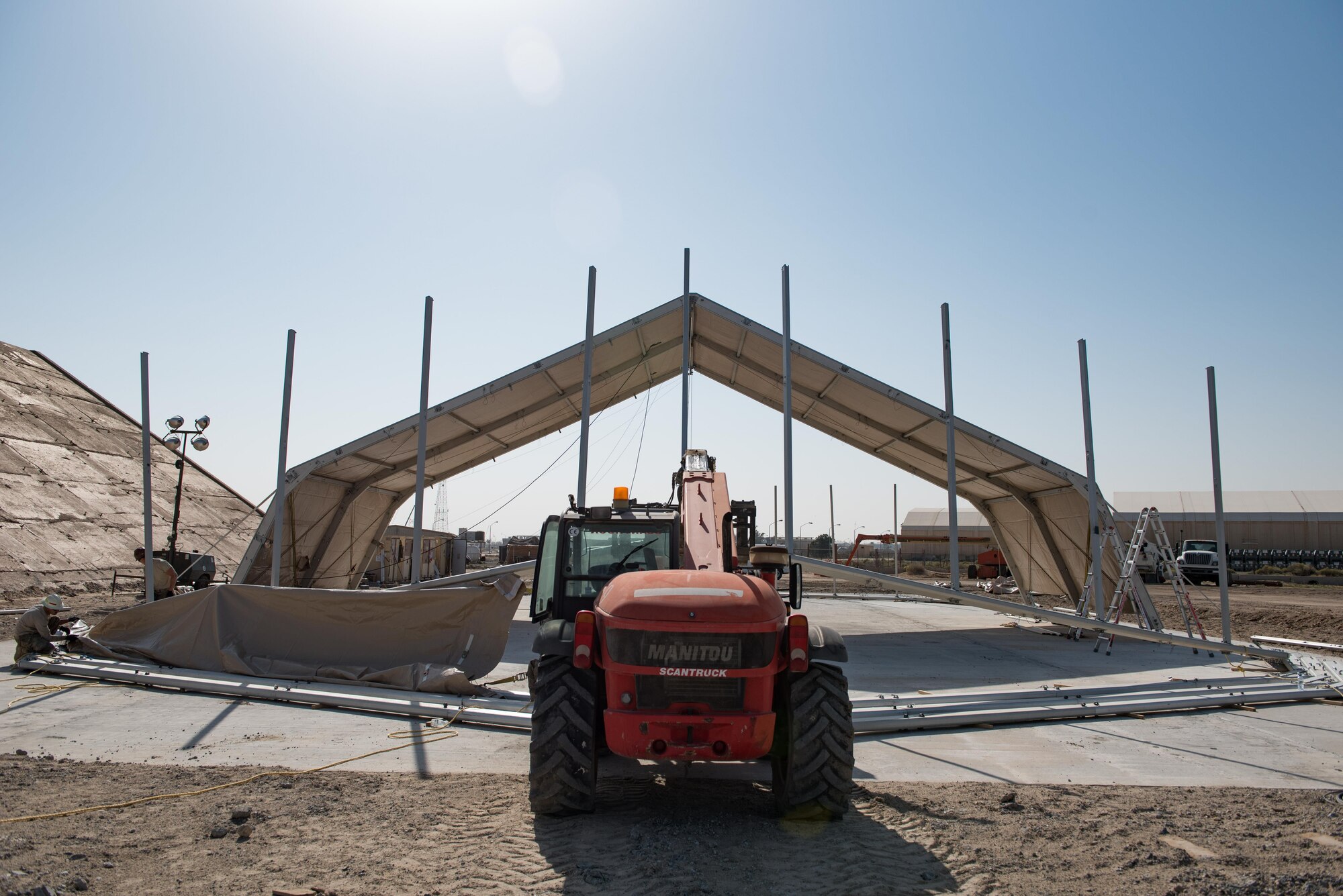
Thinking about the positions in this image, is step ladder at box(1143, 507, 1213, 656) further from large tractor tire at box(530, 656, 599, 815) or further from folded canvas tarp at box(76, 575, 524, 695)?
large tractor tire at box(530, 656, 599, 815)

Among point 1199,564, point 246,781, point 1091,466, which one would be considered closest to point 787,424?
point 1091,466

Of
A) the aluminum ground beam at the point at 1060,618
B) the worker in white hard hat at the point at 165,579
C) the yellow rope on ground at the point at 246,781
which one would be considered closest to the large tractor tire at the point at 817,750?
the yellow rope on ground at the point at 246,781

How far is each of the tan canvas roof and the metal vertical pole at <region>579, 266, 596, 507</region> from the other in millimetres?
2222

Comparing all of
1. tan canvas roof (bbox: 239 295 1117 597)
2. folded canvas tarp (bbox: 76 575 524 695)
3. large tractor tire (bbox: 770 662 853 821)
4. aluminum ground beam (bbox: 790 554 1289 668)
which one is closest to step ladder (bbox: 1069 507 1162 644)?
tan canvas roof (bbox: 239 295 1117 597)

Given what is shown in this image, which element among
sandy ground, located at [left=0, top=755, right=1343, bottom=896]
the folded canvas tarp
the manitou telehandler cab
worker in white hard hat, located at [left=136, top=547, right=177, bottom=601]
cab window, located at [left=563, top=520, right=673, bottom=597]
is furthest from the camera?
worker in white hard hat, located at [left=136, top=547, right=177, bottom=601]

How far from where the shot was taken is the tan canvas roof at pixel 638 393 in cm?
1664

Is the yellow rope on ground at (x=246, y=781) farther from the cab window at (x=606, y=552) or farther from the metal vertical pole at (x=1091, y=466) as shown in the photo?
the metal vertical pole at (x=1091, y=466)

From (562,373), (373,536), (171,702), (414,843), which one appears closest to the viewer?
(414,843)

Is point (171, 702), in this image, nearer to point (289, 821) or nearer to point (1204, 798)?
point (289, 821)

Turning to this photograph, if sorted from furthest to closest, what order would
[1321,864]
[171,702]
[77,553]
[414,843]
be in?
1. [77,553]
2. [171,702]
3. [414,843]
4. [1321,864]

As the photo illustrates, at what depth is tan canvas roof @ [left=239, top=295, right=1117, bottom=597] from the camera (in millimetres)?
16641

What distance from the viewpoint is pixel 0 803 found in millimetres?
5672

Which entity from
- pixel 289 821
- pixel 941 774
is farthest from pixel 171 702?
pixel 941 774

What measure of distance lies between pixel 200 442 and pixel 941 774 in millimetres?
16836
